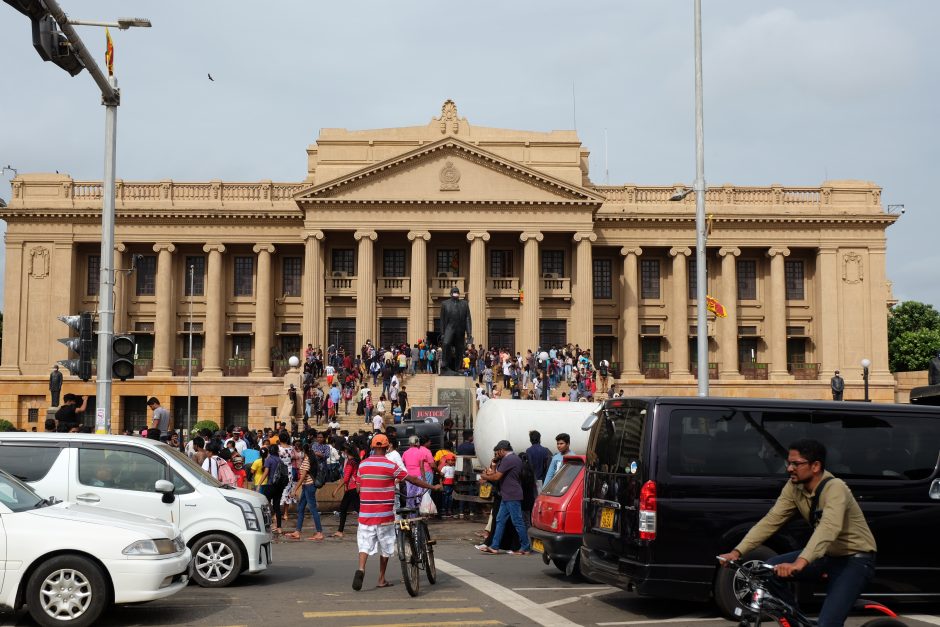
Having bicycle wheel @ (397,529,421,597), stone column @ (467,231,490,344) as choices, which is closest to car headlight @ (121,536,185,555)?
bicycle wheel @ (397,529,421,597)

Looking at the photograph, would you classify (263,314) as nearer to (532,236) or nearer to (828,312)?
(532,236)

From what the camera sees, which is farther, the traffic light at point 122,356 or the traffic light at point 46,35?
the traffic light at point 122,356

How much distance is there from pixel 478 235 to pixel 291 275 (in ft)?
37.7

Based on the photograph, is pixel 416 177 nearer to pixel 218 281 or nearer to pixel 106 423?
pixel 218 281

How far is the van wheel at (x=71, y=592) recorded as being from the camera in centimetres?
1020

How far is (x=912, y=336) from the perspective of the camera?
7569cm

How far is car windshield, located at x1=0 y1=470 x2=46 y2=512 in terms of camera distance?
10.4 metres

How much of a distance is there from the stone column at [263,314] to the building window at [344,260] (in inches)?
138

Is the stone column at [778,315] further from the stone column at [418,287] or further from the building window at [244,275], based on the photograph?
the building window at [244,275]

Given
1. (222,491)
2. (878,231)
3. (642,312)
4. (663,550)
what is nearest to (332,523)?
(222,491)

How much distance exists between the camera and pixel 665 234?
5672 cm

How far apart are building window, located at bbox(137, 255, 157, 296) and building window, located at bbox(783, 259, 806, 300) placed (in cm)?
3463

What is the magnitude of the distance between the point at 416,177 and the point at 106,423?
3785 cm

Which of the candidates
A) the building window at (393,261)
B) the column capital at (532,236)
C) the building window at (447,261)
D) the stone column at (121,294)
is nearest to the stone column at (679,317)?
the column capital at (532,236)
